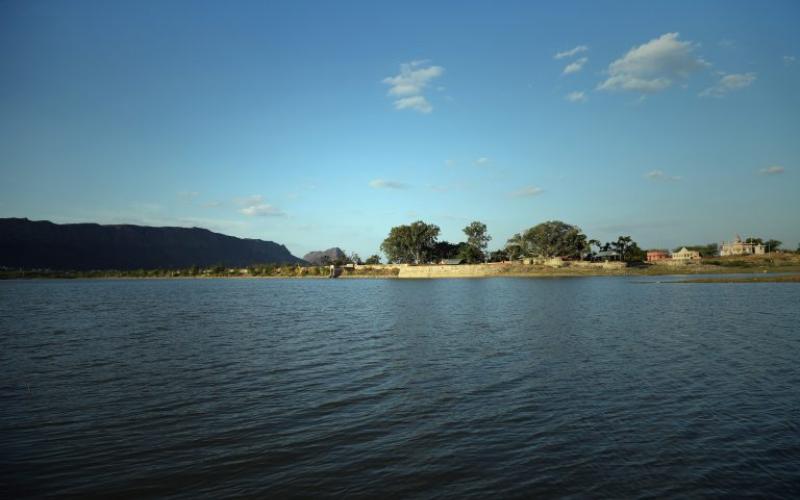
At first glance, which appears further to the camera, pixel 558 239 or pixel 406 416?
pixel 558 239

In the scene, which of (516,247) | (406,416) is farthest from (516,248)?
(406,416)

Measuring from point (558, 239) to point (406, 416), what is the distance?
18307cm

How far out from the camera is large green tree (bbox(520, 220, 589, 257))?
183 m

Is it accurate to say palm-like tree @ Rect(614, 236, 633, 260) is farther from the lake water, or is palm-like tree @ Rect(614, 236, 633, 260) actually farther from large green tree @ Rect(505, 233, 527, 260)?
the lake water

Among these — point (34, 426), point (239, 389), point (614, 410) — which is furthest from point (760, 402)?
point (34, 426)

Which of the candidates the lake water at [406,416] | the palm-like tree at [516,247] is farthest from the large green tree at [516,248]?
the lake water at [406,416]

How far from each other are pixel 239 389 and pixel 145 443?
17.1ft

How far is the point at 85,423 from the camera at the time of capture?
1293cm

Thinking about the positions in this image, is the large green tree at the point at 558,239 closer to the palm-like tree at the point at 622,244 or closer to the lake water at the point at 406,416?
the palm-like tree at the point at 622,244

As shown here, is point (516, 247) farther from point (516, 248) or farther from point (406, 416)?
point (406, 416)

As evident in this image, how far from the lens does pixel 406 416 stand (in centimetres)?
1346

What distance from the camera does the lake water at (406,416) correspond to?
9320mm

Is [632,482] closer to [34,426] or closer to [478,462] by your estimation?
[478,462]

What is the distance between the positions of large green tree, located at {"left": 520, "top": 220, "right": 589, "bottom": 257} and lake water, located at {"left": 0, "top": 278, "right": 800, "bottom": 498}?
162 metres
